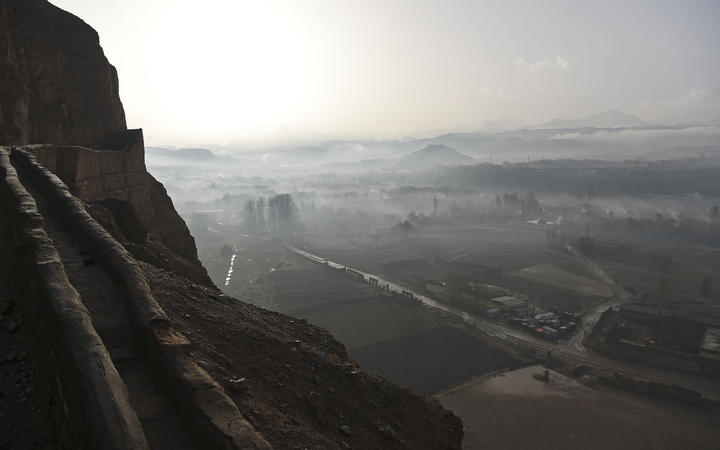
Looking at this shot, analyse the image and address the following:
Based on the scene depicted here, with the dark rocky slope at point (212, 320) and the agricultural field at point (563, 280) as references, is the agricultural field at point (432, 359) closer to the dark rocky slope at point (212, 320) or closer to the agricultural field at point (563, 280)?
the dark rocky slope at point (212, 320)

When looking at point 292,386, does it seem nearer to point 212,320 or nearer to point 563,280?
point 212,320

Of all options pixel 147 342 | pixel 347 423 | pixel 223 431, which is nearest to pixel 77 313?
pixel 147 342

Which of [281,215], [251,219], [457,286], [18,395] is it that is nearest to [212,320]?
[18,395]

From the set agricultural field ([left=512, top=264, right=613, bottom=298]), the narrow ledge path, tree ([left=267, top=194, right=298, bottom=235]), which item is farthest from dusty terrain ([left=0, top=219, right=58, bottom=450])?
tree ([left=267, top=194, right=298, bottom=235])

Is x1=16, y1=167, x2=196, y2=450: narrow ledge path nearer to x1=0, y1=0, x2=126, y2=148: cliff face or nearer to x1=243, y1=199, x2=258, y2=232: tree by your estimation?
x1=0, y1=0, x2=126, y2=148: cliff face

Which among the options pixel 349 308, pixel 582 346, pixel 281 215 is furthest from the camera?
pixel 281 215

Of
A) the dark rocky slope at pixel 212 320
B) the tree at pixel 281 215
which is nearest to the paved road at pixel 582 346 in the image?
the dark rocky slope at pixel 212 320
